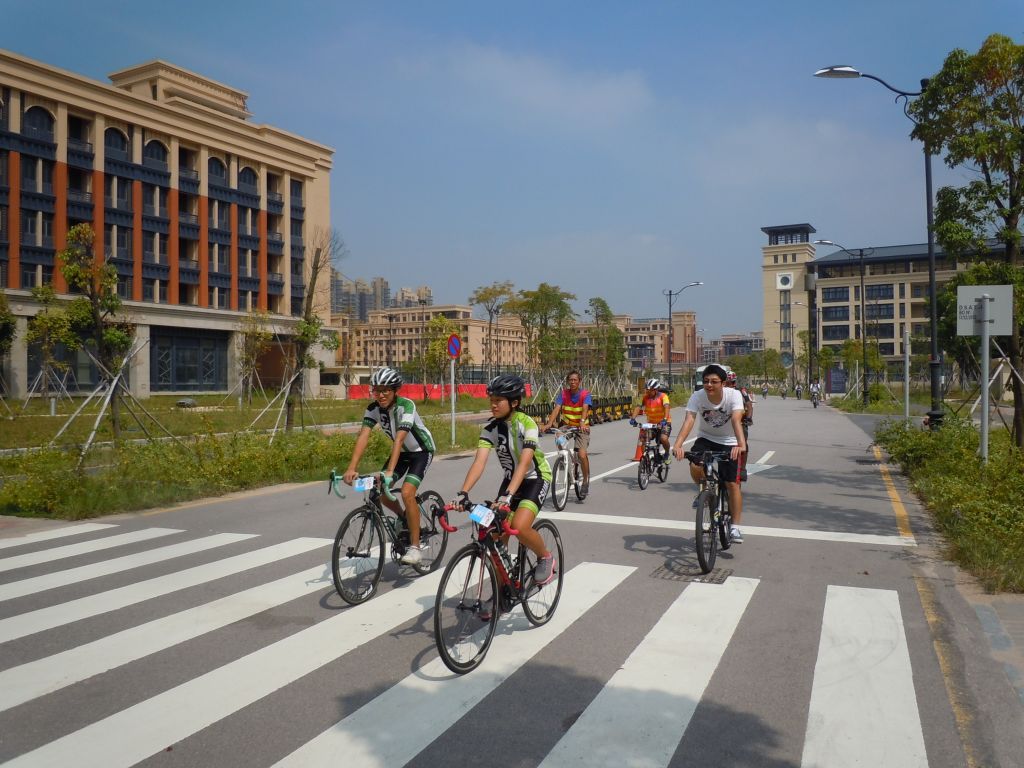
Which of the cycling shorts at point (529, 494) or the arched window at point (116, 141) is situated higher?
the arched window at point (116, 141)

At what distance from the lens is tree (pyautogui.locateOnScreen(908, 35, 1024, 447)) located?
11.9 metres

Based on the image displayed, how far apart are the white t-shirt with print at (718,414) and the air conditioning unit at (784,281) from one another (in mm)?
127205

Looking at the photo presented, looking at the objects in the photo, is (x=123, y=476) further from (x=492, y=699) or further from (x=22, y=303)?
(x=22, y=303)

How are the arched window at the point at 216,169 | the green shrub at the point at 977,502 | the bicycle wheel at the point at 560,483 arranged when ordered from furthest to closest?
the arched window at the point at 216,169
the bicycle wheel at the point at 560,483
the green shrub at the point at 977,502

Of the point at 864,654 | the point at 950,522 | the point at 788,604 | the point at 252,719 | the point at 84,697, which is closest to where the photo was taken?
the point at 252,719

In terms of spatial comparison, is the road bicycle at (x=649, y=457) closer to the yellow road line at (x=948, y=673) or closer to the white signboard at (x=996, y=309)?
the white signboard at (x=996, y=309)

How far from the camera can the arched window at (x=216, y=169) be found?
178ft

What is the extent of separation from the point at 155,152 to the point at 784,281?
10014cm

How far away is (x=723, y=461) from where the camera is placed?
7.84m

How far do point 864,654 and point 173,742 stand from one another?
4.09 metres

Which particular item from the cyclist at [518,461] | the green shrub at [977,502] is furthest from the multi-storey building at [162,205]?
the cyclist at [518,461]

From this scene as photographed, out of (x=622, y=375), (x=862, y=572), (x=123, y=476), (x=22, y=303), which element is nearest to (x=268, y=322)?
(x=22, y=303)

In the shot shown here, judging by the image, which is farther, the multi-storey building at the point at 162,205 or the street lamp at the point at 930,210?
the multi-storey building at the point at 162,205

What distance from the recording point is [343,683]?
479cm
